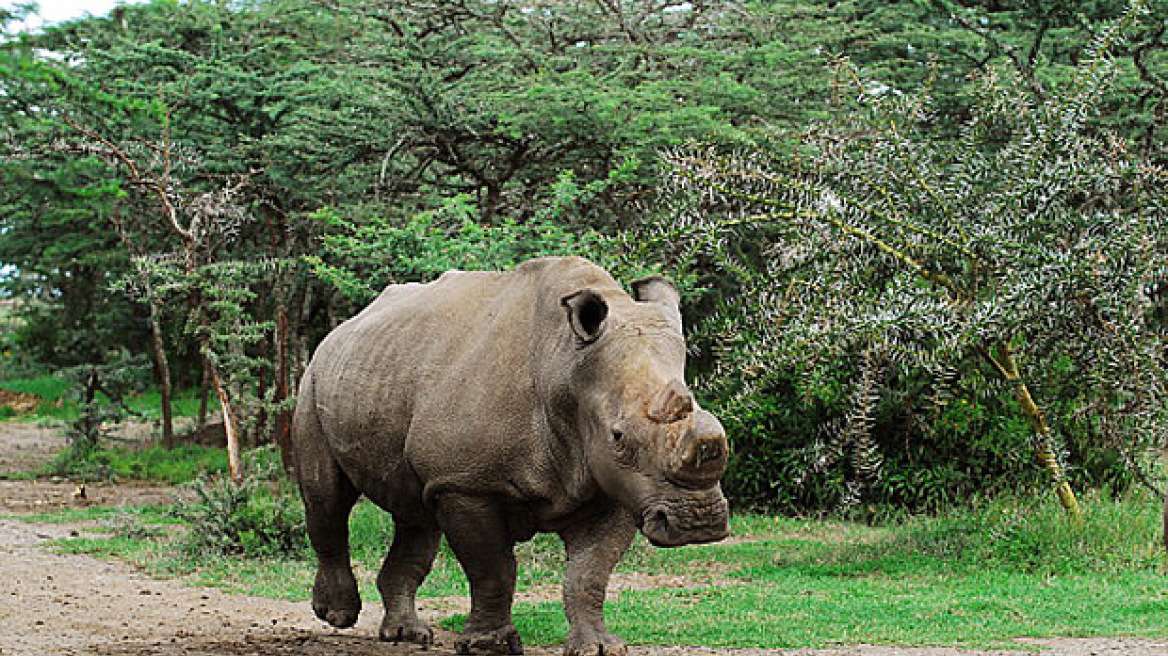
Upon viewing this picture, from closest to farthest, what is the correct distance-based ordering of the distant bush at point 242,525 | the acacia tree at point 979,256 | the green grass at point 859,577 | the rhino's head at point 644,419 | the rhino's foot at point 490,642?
the rhino's head at point 644,419 < the rhino's foot at point 490,642 < the green grass at point 859,577 < the acacia tree at point 979,256 < the distant bush at point 242,525

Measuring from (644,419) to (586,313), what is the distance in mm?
679

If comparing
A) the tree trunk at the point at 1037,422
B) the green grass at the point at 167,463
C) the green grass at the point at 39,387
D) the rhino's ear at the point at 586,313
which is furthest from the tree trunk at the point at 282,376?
the green grass at the point at 39,387

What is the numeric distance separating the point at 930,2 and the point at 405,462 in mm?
14791

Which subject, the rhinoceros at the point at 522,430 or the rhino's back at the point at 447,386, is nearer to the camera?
the rhinoceros at the point at 522,430

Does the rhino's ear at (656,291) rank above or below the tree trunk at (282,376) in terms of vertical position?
above

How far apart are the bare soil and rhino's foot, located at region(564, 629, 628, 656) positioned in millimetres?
1269

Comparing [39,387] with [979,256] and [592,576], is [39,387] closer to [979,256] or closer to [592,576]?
[979,256]

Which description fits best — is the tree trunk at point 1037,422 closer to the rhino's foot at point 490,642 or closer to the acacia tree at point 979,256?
the acacia tree at point 979,256

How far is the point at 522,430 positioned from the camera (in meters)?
6.09

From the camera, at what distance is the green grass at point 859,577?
8.19 metres

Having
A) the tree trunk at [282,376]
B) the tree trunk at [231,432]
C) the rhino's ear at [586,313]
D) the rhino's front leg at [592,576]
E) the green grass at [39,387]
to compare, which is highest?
the rhino's ear at [586,313]

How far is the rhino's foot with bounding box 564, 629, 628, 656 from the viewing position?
5945 millimetres

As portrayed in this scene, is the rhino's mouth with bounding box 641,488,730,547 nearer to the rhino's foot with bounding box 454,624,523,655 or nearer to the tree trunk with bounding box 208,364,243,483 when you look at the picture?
the rhino's foot with bounding box 454,624,523,655

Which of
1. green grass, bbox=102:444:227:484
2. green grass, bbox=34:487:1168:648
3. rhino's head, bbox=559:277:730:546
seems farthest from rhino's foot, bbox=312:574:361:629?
green grass, bbox=102:444:227:484
